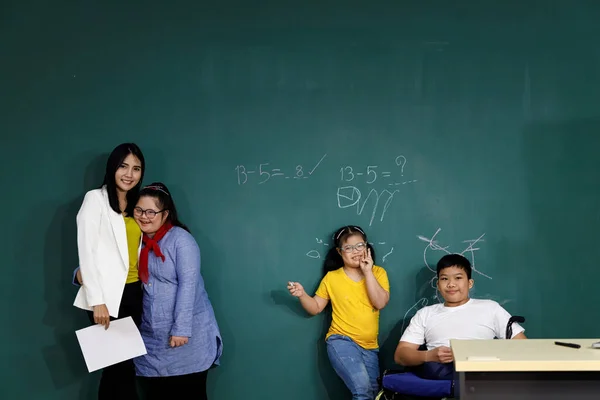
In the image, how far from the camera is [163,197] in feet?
10.6

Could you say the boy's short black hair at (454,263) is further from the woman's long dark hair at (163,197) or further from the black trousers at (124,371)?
the black trousers at (124,371)

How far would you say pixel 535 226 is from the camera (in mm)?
3441

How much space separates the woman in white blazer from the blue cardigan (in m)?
0.08

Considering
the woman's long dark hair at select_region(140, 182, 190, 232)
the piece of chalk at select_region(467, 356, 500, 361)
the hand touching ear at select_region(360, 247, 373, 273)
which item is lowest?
the piece of chalk at select_region(467, 356, 500, 361)

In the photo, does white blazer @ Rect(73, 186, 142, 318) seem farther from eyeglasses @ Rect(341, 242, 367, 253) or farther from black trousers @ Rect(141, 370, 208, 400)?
eyeglasses @ Rect(341, 242, 367, 253)

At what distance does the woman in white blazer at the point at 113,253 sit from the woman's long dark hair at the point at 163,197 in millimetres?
78

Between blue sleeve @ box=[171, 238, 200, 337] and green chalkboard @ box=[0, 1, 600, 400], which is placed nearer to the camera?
blue sleeve @ box=[171, 238, 200, 337]

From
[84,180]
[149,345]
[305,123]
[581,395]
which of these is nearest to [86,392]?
[149,345]

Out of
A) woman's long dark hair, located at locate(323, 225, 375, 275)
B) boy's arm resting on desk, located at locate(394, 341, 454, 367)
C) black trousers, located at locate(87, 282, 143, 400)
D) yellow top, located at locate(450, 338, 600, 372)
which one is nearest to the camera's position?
yellow top, located at locate(450, 338, 600, 372)

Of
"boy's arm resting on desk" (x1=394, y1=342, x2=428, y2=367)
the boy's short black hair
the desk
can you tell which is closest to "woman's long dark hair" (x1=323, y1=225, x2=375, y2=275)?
the boy's short black hair

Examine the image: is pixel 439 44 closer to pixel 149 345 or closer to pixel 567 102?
pixel 567 102

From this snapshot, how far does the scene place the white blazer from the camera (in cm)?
306

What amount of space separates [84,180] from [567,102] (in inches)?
103

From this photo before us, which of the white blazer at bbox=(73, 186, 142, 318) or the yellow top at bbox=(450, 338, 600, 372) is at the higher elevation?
the white blazer at bbox=(73, 186, 142, 318)
